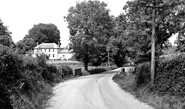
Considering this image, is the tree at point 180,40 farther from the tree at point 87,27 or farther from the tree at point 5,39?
the tree at point 87,27

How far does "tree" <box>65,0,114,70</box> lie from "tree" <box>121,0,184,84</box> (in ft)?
64.0

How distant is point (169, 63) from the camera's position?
40.4 feet

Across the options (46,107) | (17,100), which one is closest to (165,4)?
(46,107)

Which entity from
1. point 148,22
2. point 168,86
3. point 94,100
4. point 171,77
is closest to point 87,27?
point 148,22

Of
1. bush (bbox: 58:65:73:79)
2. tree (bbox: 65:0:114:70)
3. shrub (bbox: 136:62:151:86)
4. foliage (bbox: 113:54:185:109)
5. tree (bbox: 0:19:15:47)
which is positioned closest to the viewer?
foliage (bbox: 113:54:185:109)

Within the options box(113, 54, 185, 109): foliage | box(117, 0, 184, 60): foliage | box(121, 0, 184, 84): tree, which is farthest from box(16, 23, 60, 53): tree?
box(113, 54, 185, 109): foliage

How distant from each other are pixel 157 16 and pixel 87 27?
24603 millimetres

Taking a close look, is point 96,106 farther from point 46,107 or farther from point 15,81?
point 15,81

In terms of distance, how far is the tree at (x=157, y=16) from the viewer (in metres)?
Result: 13.9

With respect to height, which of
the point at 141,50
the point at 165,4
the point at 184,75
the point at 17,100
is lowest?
the point at 17,100

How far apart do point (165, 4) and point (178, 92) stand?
6714 mm

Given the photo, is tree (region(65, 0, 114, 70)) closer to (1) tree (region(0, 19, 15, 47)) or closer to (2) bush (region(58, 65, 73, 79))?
(2) bush (region(58, 65, 73, 79))

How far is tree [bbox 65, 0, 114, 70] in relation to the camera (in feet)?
Result: 133

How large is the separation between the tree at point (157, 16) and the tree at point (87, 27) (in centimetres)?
1950
